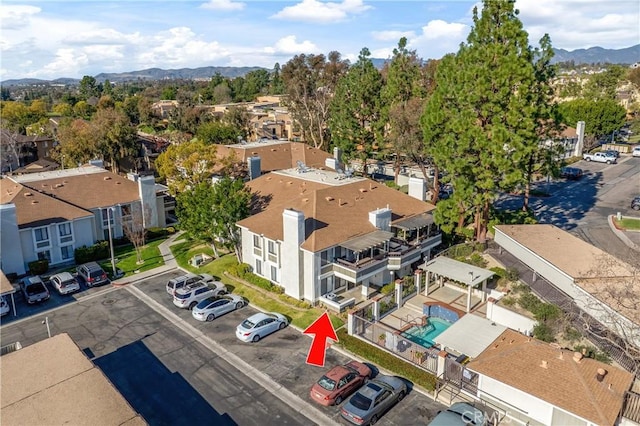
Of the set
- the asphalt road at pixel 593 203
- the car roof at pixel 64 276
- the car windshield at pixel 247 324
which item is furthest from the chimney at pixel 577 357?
the car roof at pixel 64 276

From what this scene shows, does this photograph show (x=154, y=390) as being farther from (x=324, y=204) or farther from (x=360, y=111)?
(x=360, y=111)

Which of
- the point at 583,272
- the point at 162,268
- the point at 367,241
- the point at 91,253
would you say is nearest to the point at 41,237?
the point at 91,253

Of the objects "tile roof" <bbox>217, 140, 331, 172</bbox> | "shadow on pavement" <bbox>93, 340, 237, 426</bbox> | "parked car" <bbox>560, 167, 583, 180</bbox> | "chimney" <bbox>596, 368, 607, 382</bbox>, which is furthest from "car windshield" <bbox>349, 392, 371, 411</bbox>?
"parked car" <bbox>560, 167, 583, 180</bbox>

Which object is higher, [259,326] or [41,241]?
[41,241]

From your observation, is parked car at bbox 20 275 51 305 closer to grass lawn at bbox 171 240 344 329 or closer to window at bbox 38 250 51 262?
window at bbox 38 250 51 262

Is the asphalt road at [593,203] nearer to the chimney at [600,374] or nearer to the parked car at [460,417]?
Result: the chimney at [600,374]

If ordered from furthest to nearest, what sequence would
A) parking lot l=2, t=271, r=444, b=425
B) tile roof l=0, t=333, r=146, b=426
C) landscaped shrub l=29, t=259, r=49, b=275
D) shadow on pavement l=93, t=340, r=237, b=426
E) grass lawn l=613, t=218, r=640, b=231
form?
grass lawn l=613, t=218, r=640, b=231, landscaped shrub l=29, t=259, r=49, b=275, parking lot l=2, t=271, r=444, b=425, shadow on pavement l=93, t=340, r=237, b=426, tile roof l=0, t=333, r=146, b=426
